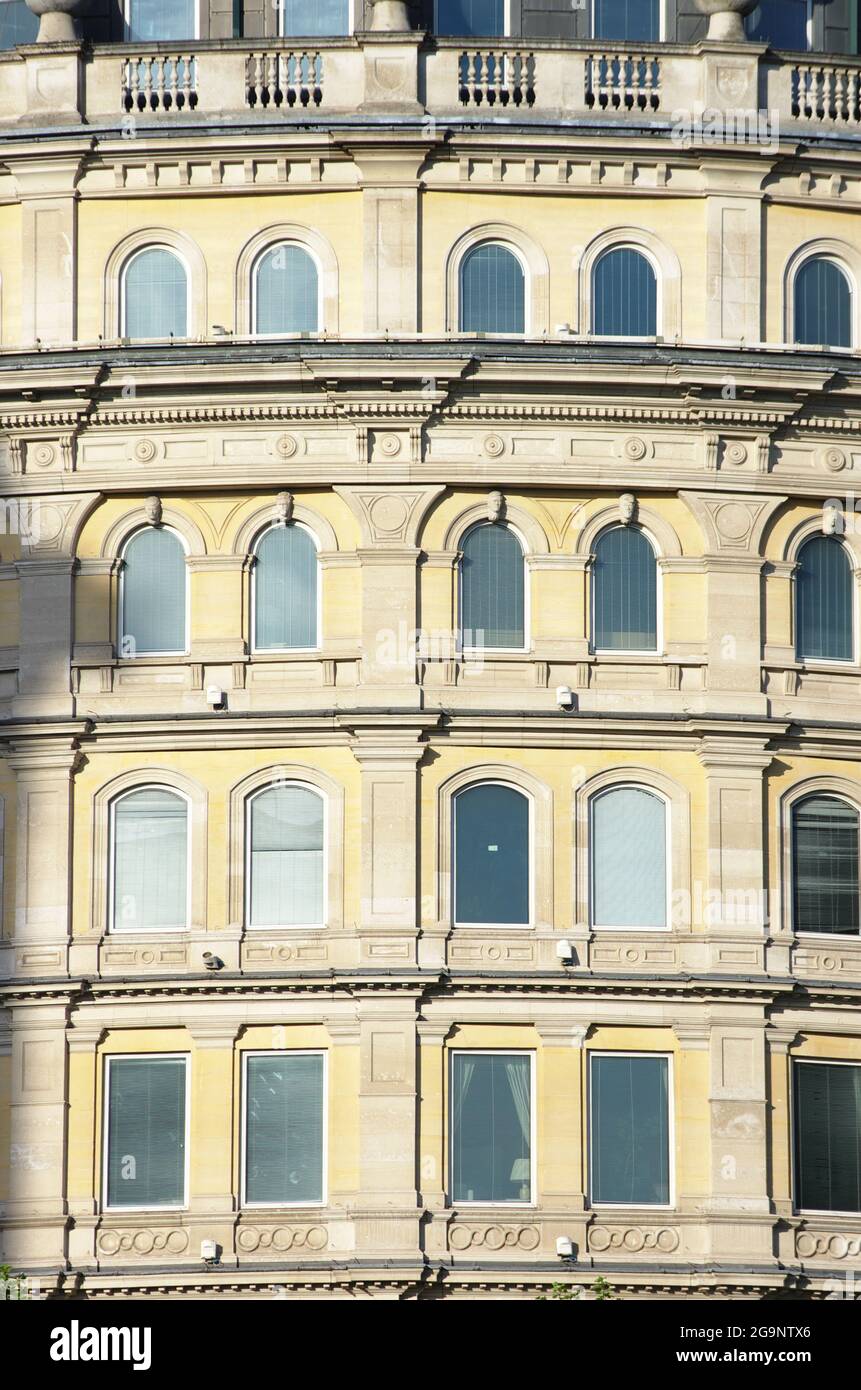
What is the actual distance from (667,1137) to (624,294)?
1386cm

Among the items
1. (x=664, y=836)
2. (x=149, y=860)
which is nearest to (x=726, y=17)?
(x=664, y=836)

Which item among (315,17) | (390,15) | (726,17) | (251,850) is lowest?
(251,850)

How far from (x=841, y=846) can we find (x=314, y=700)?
891 centimetres

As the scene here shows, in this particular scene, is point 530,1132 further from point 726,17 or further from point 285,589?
point 726,17

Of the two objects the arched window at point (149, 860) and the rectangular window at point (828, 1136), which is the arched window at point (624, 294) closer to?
A: the arched window at point (149, 860)

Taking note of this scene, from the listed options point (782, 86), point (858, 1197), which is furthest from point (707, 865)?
point (782, 86)

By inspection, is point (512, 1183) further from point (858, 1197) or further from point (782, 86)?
point (782, 86)

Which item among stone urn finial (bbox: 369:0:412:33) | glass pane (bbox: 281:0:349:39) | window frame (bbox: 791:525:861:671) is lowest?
window frame (bbox: 791:525:861:671)

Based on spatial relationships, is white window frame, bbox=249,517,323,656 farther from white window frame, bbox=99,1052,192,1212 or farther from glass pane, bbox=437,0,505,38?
glass pane, bbox=437,0,505,38

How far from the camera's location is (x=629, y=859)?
45.6 metres

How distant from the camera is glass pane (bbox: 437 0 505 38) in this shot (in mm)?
48531

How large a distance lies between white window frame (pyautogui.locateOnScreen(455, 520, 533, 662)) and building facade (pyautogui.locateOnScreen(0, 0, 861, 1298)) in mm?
87

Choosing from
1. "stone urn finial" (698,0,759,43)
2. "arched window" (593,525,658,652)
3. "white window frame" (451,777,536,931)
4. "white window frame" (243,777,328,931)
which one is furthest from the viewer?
"stone urn finial" (698,0,759,43)

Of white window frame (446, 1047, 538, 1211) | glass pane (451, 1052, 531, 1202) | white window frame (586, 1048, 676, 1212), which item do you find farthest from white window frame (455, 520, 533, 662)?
white window frame (586, 1048, 676, 1212)
